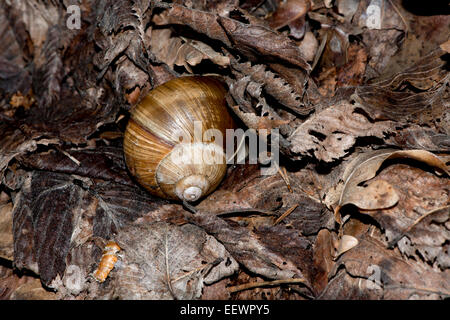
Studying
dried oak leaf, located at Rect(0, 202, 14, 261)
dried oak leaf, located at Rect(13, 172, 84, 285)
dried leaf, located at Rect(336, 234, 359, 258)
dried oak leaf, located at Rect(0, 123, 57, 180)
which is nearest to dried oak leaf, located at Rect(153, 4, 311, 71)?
dried leaf, located at Rect(336, 234, 359, 258)

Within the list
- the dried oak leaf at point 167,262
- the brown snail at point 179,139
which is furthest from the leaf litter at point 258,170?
the brown snail at point 179,139

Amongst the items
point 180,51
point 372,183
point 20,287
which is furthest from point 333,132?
point 20,287

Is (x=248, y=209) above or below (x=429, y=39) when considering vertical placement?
below

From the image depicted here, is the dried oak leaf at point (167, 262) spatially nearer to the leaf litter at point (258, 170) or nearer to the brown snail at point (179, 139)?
the leaf litter at point (258, 170)

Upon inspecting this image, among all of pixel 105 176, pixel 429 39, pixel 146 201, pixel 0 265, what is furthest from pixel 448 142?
pixel 0 265

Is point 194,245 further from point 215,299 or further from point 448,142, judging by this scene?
point 448,142

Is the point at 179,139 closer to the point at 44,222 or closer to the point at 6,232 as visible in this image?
the point at 44,222
